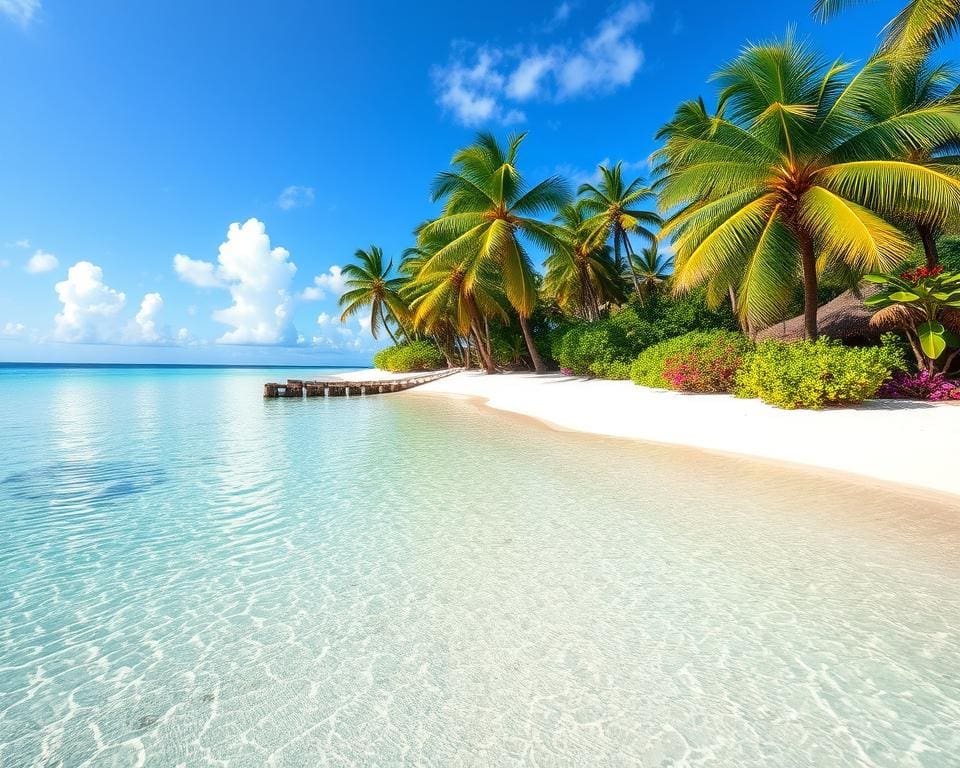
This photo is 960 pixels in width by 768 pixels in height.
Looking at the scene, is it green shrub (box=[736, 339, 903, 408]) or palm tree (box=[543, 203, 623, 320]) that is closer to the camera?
green shrub (box=[736, 339, 903, 408])

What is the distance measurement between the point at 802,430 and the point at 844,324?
29.5 ft

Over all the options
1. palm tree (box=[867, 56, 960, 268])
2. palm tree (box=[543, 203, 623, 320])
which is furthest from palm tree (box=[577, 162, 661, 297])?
palm tree (box=[867, 56, 960, 268])

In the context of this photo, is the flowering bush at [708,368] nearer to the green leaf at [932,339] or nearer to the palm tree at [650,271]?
the green leaf at [932,339]

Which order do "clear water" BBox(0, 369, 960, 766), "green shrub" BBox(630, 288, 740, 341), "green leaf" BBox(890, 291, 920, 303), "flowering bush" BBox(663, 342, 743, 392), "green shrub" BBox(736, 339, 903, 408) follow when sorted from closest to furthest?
1. "clear water" BBox(0, 369, 960, 766)
2. "green shrub" BBox(736, 339, 903, 408)
3. "green leaf" BBox(890, 291, 920, 303)
4. "flowering bush" BBox(663, 342, 743, 392)
5. "green shrub" BBox(630, 288, 740, 341)

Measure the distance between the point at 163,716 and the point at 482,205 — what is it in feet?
77.5

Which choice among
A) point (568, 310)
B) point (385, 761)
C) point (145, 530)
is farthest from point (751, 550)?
point (568, 310)

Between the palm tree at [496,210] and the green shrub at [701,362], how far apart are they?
8.81m

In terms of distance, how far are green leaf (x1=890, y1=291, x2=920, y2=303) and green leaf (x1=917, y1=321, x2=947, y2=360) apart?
68 cm

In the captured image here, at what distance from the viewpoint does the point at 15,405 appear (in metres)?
22.3

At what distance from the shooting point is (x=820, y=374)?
33.9 ft

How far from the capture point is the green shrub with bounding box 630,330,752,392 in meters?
13.8

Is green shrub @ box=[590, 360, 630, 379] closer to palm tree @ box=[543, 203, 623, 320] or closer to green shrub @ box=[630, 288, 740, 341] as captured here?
green shrub @ box=[630, 288, 740, 341]

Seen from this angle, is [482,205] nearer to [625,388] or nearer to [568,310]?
[625,388]

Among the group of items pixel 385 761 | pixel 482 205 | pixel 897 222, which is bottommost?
pixel 385 761
